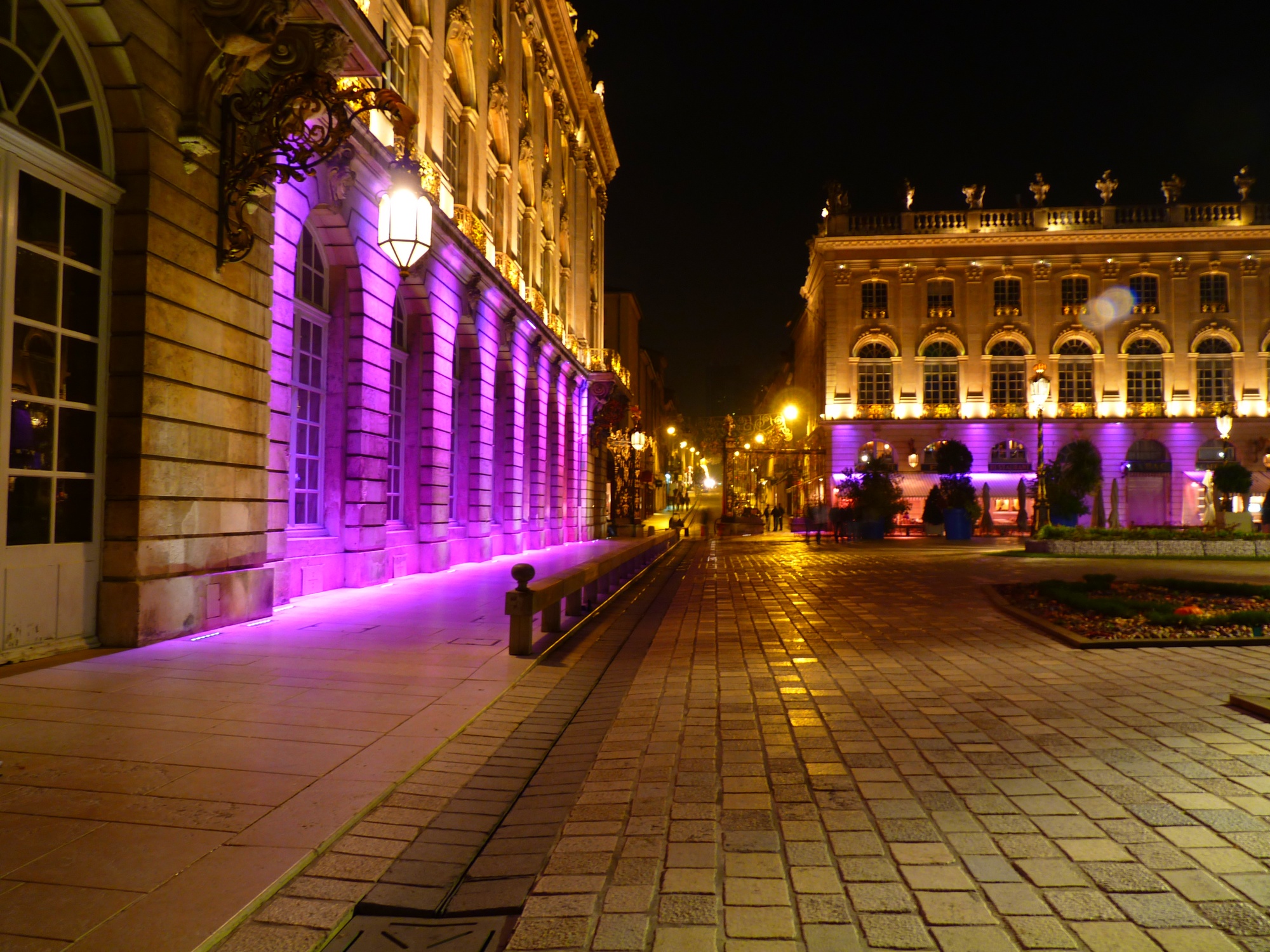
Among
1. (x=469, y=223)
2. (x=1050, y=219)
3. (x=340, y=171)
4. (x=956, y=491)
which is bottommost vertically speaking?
(x=956, y=491)

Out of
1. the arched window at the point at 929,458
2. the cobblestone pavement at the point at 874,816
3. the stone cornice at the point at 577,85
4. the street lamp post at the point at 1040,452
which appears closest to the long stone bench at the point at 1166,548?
the street lamp post at the point at 1040,452

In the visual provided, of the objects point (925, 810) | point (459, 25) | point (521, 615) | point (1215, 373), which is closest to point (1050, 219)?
point (1215, 373)

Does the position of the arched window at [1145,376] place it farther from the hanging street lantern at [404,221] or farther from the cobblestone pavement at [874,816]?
the hanging street lantern at [404,221]

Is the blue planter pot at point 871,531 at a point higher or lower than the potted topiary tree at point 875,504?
lower

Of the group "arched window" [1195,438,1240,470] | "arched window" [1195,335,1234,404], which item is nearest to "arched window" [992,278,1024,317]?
"arched window" [1195,335,1234,404]

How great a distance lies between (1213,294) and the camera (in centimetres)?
5303

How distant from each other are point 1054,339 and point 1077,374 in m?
2.51

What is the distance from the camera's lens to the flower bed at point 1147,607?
8539 mm

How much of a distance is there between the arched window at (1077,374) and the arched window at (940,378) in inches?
243

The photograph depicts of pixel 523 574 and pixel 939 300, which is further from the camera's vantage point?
pixel 939 300

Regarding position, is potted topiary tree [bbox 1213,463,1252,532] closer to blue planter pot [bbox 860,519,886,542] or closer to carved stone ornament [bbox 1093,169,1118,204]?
blue planter pot [bbox 860,519,886,542]

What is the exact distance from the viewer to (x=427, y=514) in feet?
54.0

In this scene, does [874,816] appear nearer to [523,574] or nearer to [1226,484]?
[523,574]

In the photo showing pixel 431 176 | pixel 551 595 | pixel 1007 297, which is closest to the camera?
pixel 551 595
